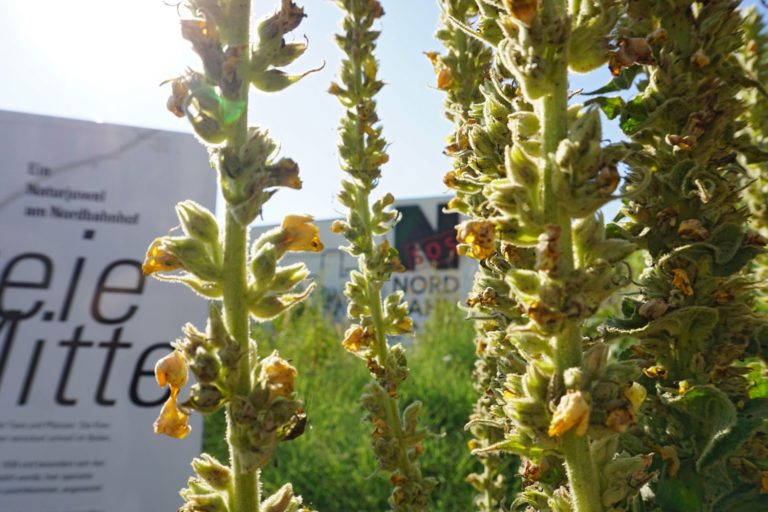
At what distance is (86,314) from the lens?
123 inches

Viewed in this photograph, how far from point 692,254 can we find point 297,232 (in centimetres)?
61

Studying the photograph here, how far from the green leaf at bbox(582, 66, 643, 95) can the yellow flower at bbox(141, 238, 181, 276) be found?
2.50 feet

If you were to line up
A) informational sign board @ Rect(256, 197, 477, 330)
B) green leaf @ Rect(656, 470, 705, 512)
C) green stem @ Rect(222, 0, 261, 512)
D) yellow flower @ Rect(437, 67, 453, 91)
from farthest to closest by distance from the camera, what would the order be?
informational sign board @ Rect(256, 197, 477, 330) → yellow flower @ Rect(437, 67, 453, 91) → green leaf @ Rect(656, 470, 705, 512) → green stem @ Rect(222, 0, 261, 512)

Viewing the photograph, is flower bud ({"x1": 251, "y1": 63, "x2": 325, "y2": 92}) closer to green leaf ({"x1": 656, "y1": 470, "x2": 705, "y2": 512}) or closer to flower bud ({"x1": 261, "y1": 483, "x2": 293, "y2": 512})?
flower bud ({"x1": 261, "y1": 483, "x2": 293, "y2": 512})

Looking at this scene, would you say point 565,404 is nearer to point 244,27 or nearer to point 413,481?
point 244,27

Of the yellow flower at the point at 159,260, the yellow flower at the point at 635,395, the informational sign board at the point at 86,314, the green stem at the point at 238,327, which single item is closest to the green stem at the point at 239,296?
the green stem at the point at 238,327

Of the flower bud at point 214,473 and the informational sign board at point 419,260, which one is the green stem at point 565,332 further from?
the informational sign board at point 419,260

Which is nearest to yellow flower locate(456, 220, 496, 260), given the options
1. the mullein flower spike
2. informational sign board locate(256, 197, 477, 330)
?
the mullein flower spike

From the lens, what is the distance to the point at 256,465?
0.74m

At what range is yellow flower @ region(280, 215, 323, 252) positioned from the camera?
97 cm

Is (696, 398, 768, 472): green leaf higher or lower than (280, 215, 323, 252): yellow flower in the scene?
lower

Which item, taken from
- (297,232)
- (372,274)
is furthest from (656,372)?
(372,274)

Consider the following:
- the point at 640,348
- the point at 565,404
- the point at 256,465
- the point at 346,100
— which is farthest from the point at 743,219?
the point at 346,100

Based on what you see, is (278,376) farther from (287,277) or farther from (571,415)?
(571,415)
